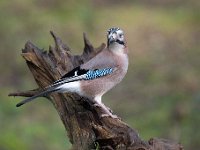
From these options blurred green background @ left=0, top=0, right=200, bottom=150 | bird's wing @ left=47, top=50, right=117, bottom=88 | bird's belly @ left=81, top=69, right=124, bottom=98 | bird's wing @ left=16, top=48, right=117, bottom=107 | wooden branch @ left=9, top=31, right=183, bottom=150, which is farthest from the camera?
blurred green background @ left=0, top=0, right=200, bottom=150

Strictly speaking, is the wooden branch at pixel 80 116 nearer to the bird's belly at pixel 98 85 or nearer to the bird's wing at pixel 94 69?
the bird's belly at pixel 98 85

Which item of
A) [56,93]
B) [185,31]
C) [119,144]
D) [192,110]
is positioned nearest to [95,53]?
[56,93]

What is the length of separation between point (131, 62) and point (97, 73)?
4842mm

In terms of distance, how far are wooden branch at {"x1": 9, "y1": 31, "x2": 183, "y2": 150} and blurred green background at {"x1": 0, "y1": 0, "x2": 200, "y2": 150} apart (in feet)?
7.89

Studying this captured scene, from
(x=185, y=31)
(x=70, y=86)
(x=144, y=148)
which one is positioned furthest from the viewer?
(x=185, y=31)

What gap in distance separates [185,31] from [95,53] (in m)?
5.61

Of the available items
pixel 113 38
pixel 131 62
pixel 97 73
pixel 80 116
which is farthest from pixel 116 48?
pixel 131 62

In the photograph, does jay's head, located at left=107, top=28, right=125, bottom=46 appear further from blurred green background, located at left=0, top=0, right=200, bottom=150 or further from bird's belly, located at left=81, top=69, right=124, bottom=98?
blurred green background, located at left=0, top=0, right=200, bottom=150

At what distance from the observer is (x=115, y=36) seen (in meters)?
Result: 6.64

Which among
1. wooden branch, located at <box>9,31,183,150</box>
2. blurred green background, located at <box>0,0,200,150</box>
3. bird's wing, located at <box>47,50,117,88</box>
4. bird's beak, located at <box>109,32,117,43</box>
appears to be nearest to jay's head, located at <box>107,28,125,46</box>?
bird's beak, located at <box>109,32,117,43</box>

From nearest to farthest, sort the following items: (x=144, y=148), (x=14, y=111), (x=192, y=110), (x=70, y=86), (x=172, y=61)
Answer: (x=144, y=148) < (x=70, y=86) < (x=192, y=110) < (x=14, y=111) < (x=172, y=61)

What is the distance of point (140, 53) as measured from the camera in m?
11.8

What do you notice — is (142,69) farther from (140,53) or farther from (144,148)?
(144,148)

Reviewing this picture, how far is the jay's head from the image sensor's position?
6.58 m
